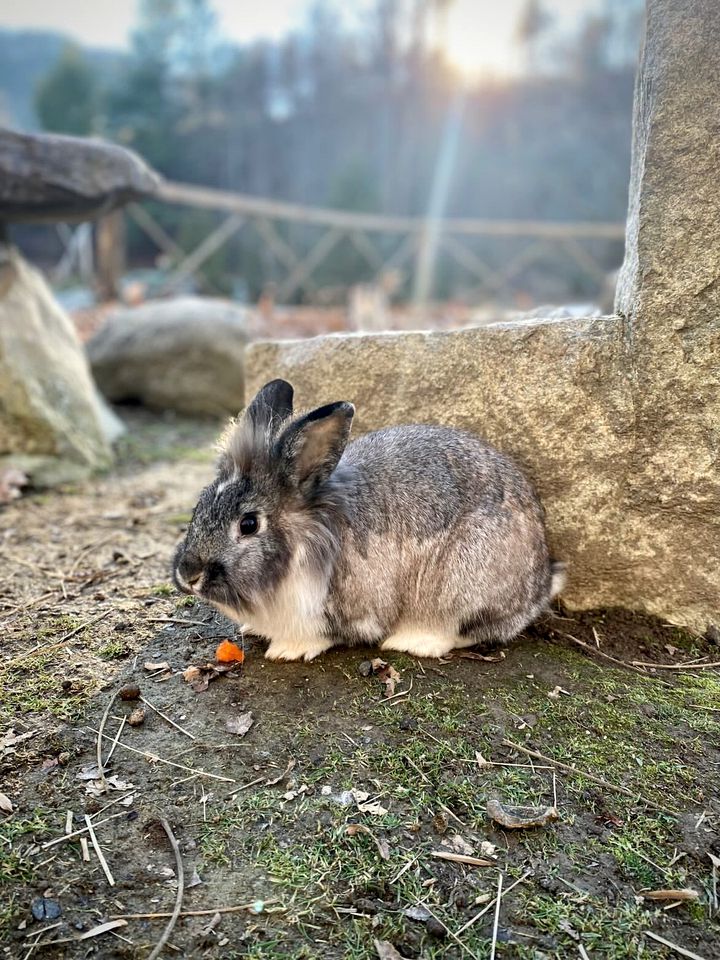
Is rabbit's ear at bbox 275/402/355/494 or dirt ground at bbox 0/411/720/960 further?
rabbit's ear at bbox 275/402/355/494

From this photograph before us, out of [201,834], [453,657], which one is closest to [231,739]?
[201,834]

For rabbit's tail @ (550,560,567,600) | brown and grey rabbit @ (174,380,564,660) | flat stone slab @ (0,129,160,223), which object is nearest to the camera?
brown and grey rabbit @ (174,380,564,660)

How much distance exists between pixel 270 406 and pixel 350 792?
1464 mm

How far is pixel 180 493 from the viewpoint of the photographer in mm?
5219

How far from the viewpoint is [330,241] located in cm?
1928

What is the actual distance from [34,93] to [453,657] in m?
24.4

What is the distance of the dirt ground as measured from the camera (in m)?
1.96

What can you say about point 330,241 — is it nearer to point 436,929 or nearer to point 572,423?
point 572,423

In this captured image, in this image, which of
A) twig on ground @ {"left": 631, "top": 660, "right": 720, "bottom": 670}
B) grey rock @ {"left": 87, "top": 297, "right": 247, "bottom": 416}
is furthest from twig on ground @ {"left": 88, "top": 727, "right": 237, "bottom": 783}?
grey rock @ {"left": 87, "top": 297, "right": 247, "bottom": 416}

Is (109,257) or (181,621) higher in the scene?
(109,257)

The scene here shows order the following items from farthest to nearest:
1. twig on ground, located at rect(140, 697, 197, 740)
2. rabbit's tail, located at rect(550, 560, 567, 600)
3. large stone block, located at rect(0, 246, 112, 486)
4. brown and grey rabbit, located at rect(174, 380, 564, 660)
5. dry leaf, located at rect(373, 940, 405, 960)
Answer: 1. large stone block, located at rect(0, 246, 112, 486)
2. rabbit's tail, located at rect(550, 560, 567, 600)
3. brown and grey rabbit, located at rect(174, 380, 564, 660)
4. twig on ground, located at rect(140, 697, 197, 740)
5. dry leaf, located at rect(373, 940, 405, 960)

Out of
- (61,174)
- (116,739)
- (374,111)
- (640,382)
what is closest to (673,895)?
(116,739)

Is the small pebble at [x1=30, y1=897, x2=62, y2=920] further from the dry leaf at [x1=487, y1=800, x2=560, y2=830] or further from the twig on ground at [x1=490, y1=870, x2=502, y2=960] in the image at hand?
the dry leaf at [x1=487, y1=800, x2=560, y2=830]


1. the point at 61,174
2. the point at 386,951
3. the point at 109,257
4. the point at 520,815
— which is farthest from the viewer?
the point at 109,257
